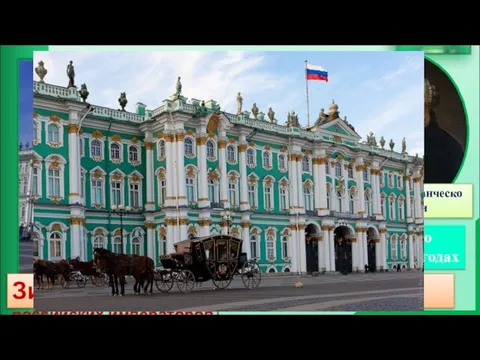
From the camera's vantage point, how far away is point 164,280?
1098 cm

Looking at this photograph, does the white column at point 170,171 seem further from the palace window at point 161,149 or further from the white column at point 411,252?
the white column at point 411,252

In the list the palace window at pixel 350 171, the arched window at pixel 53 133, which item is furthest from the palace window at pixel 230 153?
the arched window at pixel 53 133

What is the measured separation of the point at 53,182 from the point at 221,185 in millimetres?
2545

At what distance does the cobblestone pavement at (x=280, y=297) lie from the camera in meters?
8.89

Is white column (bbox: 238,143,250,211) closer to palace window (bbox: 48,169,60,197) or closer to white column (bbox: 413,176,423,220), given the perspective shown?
white column (bbox: 413,176,423,220)

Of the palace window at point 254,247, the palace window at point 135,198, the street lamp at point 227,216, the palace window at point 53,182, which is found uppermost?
the palace window at point 53,182

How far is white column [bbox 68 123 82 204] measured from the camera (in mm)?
9656

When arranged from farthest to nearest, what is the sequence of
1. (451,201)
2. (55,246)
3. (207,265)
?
(207,265) < (55,246) < (451,201)

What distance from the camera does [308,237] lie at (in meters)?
10.8

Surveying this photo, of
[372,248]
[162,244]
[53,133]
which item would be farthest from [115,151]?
[372,248]

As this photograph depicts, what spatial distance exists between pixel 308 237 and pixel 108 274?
316cm

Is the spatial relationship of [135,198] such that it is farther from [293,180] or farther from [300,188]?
[300,188]

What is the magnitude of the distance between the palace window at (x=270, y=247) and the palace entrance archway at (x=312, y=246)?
542 millimetres
